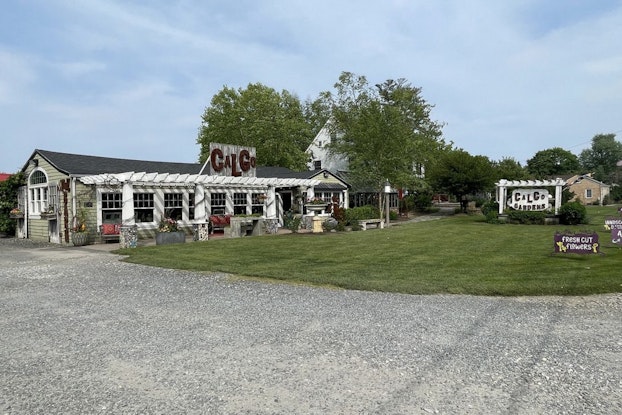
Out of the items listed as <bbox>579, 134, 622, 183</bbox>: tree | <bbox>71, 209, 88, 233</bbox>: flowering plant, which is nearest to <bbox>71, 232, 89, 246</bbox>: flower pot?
<bbox>71, 209, 88, 233</bbox>: flowering plant

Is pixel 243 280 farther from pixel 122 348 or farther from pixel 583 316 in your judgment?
pixel 583 316

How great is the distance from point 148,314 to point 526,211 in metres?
24.1

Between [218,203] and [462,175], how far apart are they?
21171 mm

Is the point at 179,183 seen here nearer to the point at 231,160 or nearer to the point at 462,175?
the point at 231,160

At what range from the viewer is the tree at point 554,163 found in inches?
3263

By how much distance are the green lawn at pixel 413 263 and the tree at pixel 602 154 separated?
328 ft

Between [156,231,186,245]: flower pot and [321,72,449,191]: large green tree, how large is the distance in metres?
14.5

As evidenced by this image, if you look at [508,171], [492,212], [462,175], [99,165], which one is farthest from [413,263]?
[508,171]

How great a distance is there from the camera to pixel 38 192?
65.6 feet

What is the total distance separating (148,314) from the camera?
648 cm

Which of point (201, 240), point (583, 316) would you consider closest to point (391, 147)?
point (201, 240)

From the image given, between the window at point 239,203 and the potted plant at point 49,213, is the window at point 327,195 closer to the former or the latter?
the window at point 239,203

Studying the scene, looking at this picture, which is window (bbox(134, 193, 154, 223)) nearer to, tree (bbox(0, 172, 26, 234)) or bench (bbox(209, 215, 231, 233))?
bench (bbox(209, 215, 231, 233))

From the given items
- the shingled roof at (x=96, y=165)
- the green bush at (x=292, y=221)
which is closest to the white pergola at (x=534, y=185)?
the green bush at (x=292, y=221)
